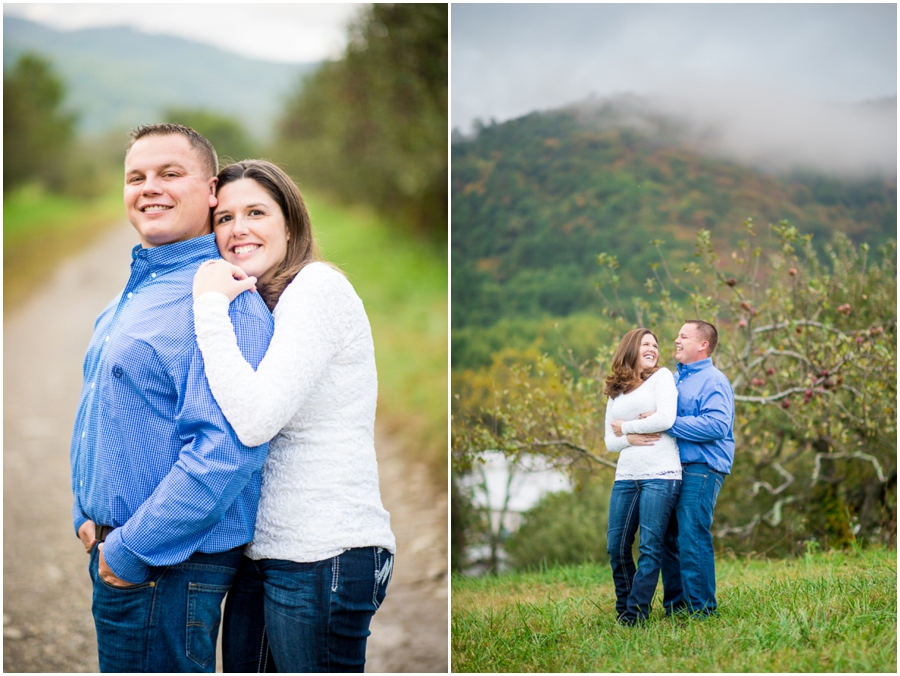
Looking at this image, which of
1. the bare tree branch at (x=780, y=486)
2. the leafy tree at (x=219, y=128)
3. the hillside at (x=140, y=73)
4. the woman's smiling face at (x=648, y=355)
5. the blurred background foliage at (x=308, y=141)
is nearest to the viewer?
the woman's smiling face at (x=648, y=355)

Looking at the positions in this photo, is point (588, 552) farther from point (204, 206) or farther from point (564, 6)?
point (564, 6)

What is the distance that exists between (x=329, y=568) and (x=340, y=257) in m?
6.64

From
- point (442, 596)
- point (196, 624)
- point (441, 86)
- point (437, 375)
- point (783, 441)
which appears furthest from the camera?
point (437, 375)

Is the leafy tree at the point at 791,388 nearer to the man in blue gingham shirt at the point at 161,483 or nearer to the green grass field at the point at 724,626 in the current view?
the green grass field at the point at 724,626

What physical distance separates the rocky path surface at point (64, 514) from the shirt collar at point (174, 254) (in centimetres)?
210

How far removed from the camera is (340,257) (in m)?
8.05

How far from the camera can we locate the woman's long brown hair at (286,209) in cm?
179

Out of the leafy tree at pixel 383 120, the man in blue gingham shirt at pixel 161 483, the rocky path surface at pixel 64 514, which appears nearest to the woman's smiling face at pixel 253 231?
the man in blue gingham shirt at pixel 161 483

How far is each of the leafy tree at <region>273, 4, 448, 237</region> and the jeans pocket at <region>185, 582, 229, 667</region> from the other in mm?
4357

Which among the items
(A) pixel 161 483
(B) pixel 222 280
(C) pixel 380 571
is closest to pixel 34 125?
(B) pixel 222 280

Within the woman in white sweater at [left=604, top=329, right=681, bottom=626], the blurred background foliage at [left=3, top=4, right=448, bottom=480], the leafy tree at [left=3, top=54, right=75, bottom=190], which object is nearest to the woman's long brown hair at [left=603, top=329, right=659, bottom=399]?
the woman in white sweater at [left=604, top=329, right=681, bottom=626]

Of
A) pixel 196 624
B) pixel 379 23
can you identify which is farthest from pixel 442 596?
pixel 379 23

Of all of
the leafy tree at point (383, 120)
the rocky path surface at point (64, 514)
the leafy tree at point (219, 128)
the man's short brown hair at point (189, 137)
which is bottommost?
the rocky path surface at point (64, 514)

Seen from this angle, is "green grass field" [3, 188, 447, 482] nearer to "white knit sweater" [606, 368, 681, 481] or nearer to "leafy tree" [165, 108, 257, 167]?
"leafy tree" [165, 108, 257, 167]
